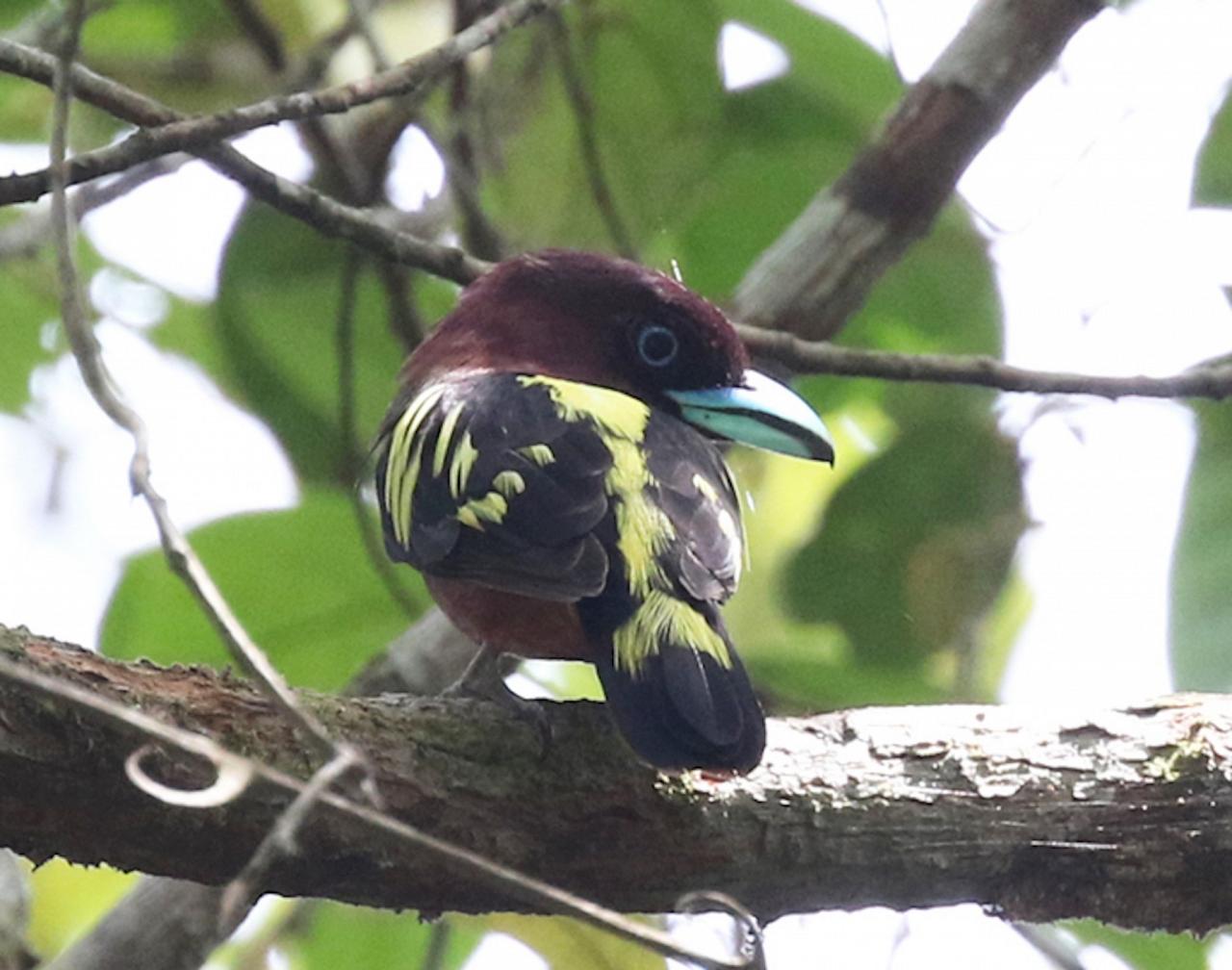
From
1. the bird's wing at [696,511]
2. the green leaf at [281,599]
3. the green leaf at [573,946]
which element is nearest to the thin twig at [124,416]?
the bird's wing at [696,511]

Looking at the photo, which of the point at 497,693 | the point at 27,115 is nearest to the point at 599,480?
the point at 497,693

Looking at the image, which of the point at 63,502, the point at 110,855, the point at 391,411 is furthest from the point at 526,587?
the point at 63,502

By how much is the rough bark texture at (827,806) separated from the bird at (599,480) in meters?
0.17

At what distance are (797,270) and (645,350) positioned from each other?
52 centimetres

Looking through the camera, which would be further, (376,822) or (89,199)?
(89,199)

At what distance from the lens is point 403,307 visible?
3965mm

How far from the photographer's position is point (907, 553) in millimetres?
4141

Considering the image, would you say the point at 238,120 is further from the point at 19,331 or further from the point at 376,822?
the point at 19,331

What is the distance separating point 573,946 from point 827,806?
83cm

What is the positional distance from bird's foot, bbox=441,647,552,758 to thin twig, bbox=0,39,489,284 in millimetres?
657

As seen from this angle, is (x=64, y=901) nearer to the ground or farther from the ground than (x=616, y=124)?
nearer to the ground

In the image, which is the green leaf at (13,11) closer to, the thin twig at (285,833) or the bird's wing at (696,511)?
the bird's wing at (696,511)

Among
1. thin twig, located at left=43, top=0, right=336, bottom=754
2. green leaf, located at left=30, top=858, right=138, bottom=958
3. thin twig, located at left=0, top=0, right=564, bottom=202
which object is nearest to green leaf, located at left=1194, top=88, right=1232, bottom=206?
thin twig, located at left=0, top=0, right=564, bottom=202

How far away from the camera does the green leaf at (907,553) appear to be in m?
4.13
